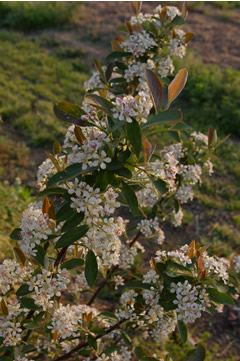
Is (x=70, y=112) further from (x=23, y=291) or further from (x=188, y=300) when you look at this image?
(x=188, y=300)

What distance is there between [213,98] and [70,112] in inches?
166

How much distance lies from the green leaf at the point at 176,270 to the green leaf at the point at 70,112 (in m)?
0.56

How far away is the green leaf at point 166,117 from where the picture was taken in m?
1.06

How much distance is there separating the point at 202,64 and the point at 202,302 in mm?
4930

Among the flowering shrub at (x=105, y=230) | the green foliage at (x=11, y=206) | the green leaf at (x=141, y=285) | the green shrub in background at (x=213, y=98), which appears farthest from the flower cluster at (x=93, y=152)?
the green shrub in background at (x=213, y=98)

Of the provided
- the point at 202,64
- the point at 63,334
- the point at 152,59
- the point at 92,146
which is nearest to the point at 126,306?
the point at 63,334

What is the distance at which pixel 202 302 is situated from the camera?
1325 mm

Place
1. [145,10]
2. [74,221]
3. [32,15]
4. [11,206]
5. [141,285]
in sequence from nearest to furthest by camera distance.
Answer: [74,221], [141,285], [11,206], [32,15], [145,10]

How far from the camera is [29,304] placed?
1353mm

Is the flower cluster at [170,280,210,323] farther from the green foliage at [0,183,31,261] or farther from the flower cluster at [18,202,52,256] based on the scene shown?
the green foliage at [0,183,31,261]

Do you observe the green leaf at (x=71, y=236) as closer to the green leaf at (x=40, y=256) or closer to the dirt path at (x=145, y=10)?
the green leaf at (x=40, y=256)

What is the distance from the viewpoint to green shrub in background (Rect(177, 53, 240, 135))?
471 cm

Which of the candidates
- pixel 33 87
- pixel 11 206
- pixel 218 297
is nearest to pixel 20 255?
pixel 218 297

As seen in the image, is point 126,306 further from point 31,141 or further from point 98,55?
point 98,55
